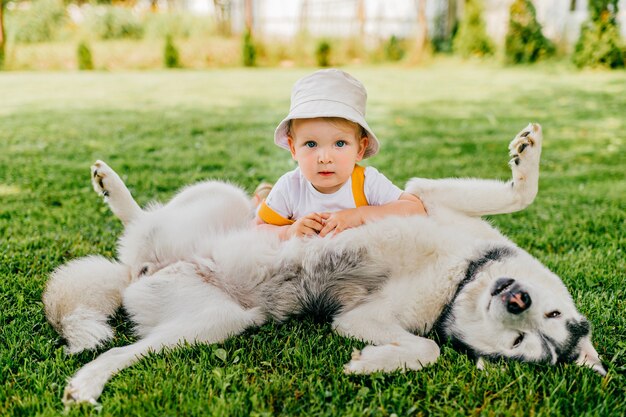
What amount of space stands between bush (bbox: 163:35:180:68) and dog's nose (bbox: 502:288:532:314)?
16.9 meters

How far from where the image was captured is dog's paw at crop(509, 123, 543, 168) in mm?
2826

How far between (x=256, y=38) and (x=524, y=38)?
873cm

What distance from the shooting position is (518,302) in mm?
2164

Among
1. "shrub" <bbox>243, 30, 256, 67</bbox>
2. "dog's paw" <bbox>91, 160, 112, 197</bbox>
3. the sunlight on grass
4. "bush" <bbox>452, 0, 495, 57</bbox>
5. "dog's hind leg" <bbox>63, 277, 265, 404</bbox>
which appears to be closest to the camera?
"dog's hind leg" <bbox>63, 277, 265, 404</bbox>

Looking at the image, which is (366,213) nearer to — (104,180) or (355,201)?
(355,201)

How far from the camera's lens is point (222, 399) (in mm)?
1897

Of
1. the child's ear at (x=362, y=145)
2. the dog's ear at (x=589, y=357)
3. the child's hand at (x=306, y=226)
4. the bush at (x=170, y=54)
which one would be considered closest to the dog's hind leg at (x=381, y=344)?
the child's hand at (x=306, y=226)

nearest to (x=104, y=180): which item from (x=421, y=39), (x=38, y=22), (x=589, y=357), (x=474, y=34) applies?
(x=589, y=357)

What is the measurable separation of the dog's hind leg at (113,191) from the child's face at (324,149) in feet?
3.49

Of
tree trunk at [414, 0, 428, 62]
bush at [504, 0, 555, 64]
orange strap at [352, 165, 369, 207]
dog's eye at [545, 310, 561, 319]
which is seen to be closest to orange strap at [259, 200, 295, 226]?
orange strap at [352, 165, 369, 207]

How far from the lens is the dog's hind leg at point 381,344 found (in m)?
2.15

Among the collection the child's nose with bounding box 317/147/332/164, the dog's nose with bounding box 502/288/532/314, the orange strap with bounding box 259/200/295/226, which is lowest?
the dog's nose with bounding box 502/288/532/314

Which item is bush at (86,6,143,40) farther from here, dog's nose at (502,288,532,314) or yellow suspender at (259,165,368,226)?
dog's nose at (502,288,532,314)

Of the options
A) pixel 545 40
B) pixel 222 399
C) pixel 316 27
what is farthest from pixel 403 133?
pixel 316 27
